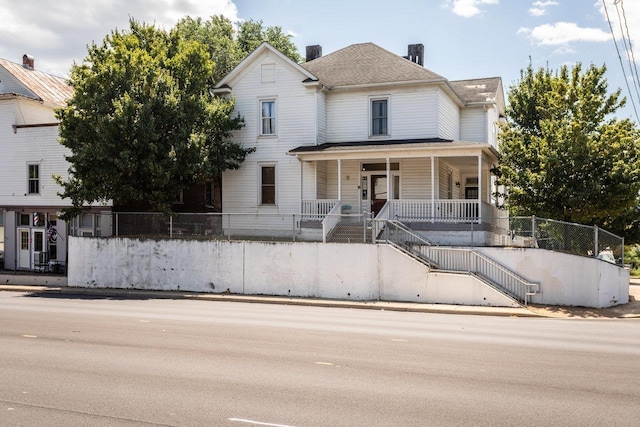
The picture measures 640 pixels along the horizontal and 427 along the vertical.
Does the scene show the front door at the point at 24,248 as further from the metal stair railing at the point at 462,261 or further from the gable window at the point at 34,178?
the metal stair railing at the point at 462,261

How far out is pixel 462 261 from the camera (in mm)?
21906

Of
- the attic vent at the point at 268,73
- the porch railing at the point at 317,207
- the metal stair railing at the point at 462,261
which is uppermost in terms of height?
the attic vent at the point at 268,73

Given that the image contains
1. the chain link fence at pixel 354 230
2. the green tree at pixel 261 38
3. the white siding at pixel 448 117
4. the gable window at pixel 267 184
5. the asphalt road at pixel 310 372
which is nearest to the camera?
the asphalt road at pixel 310 372

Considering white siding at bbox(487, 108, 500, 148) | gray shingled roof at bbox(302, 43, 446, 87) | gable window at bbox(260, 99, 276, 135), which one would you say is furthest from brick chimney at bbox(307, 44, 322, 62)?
white siding at bbox(487, 108, 500, 148)

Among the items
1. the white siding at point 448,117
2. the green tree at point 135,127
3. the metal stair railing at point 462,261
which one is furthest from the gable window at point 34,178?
the white siding at point 448,117

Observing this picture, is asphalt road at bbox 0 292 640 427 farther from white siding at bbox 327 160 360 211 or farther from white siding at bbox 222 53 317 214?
white siding at bbox 222 53 317 214

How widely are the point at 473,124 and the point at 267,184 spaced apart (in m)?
11.8

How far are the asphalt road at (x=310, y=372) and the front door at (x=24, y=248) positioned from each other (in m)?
18.6

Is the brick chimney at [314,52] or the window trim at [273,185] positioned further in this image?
the brick chimney at [314,52]

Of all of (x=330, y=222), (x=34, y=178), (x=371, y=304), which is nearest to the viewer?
(x=371, y=304)

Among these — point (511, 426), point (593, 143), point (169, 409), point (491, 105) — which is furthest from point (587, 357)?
point (491, 105)

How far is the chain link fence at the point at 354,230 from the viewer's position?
21.0m

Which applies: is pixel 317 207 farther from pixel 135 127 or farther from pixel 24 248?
pixel 24 248

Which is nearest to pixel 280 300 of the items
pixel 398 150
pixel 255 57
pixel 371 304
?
pixel 371 304
